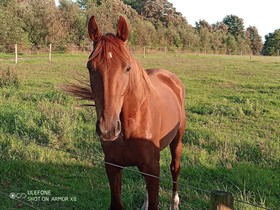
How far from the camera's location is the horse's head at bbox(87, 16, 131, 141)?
2.01m

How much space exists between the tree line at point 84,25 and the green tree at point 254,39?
34.1ft

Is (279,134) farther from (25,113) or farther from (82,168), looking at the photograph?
(25,113)

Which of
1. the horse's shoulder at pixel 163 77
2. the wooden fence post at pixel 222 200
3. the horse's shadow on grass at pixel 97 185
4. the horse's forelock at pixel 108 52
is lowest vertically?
the horse's shadow on grass at pixel 97 185

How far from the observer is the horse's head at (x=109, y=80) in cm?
201

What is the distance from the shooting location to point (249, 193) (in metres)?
3.51

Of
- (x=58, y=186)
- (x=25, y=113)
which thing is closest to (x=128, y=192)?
(x=58, y=186)

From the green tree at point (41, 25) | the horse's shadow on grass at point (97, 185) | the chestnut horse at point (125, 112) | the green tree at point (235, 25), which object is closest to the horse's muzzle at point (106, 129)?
the chestnut horse at point (125, 112)

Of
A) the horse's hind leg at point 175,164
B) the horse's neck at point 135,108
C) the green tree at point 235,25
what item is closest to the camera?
the horse's neck at point 135,108

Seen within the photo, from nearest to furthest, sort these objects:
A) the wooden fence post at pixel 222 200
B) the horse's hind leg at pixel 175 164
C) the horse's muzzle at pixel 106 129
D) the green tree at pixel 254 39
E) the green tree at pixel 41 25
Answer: the wooden fence post at pixel 222 200
the horse's muzzle at pixel 106 129
the horse's hind leg at pixel 175 164
the green tree at pixel 41 25
the green tree at pixel 254 39

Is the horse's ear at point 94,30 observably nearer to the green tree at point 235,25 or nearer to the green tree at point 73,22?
the green tree at point 73,22

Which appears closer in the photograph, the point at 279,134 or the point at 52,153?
the point at 52,153

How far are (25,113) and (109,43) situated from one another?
15.0 feet

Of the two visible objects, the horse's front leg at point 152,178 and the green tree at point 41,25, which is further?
the green tree at point 41,25

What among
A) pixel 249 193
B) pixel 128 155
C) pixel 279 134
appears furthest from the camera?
pixel 279 134
